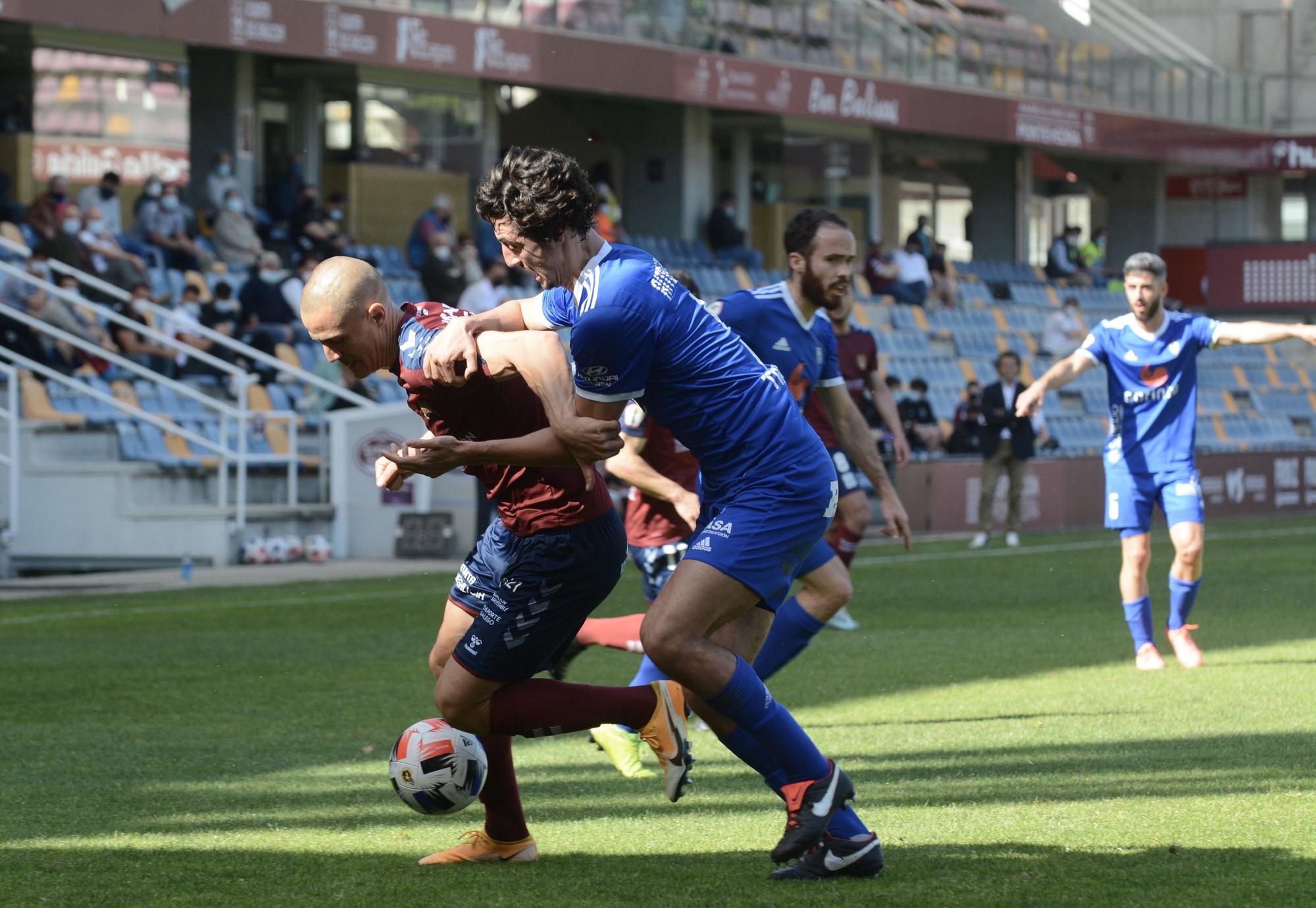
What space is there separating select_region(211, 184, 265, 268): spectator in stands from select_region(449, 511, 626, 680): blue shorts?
17.2 m

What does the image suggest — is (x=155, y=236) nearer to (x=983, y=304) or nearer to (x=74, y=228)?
(x=74, y=228)

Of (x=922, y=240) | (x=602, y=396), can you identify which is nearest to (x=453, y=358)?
(x=602, y=396)

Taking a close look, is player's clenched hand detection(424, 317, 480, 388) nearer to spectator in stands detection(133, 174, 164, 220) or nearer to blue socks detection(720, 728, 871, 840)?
blue socks detection(720, 728, 871, 840)

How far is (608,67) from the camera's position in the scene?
27.8 metres

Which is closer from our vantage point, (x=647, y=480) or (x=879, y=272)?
(x=647, y=480)

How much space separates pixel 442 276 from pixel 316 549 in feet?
16.2

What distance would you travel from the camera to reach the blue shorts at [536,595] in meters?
5.30

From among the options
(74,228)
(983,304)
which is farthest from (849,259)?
(983,304)

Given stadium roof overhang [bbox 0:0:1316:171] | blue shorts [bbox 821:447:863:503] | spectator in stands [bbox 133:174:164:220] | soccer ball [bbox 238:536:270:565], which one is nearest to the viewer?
blue shorts [bbox 821:447:863:503]

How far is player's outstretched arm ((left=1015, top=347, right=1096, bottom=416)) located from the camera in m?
9.56

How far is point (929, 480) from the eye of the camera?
22906 mm

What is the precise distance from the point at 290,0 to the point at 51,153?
3.95 meters

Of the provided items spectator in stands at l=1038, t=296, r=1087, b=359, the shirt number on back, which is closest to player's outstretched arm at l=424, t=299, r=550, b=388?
the shirt number on back

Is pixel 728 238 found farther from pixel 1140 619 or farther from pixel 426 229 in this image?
pixel 1140 619
